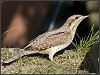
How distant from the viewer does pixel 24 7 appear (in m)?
7.86

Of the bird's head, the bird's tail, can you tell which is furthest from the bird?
the bird's head

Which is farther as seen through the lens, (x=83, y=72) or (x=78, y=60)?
(x=78, y=60)

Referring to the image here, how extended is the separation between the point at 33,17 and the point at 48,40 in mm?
2931

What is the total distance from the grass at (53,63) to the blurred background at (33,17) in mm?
2171

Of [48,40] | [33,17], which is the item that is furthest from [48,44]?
[33,17]

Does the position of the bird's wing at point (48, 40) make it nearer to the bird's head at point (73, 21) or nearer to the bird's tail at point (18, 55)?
the bird's tail at point (18, 55)

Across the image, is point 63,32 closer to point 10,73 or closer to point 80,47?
point 80,47

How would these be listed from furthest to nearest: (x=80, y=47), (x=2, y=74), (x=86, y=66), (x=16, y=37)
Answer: (x=16, y=37) → (x=80, y=47) → (x=86, y=66) → (x=2, y=74)

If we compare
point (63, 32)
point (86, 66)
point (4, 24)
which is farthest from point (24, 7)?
point (86, 66)

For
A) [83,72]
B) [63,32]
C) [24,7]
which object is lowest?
[83,72]

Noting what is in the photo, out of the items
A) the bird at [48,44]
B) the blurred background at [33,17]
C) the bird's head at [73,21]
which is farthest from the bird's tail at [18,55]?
the blurred background at [33,17]

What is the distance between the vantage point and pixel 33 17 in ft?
26.0

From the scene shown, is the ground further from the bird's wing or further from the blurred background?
the blurred background

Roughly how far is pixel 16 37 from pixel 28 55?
8.36 ft
